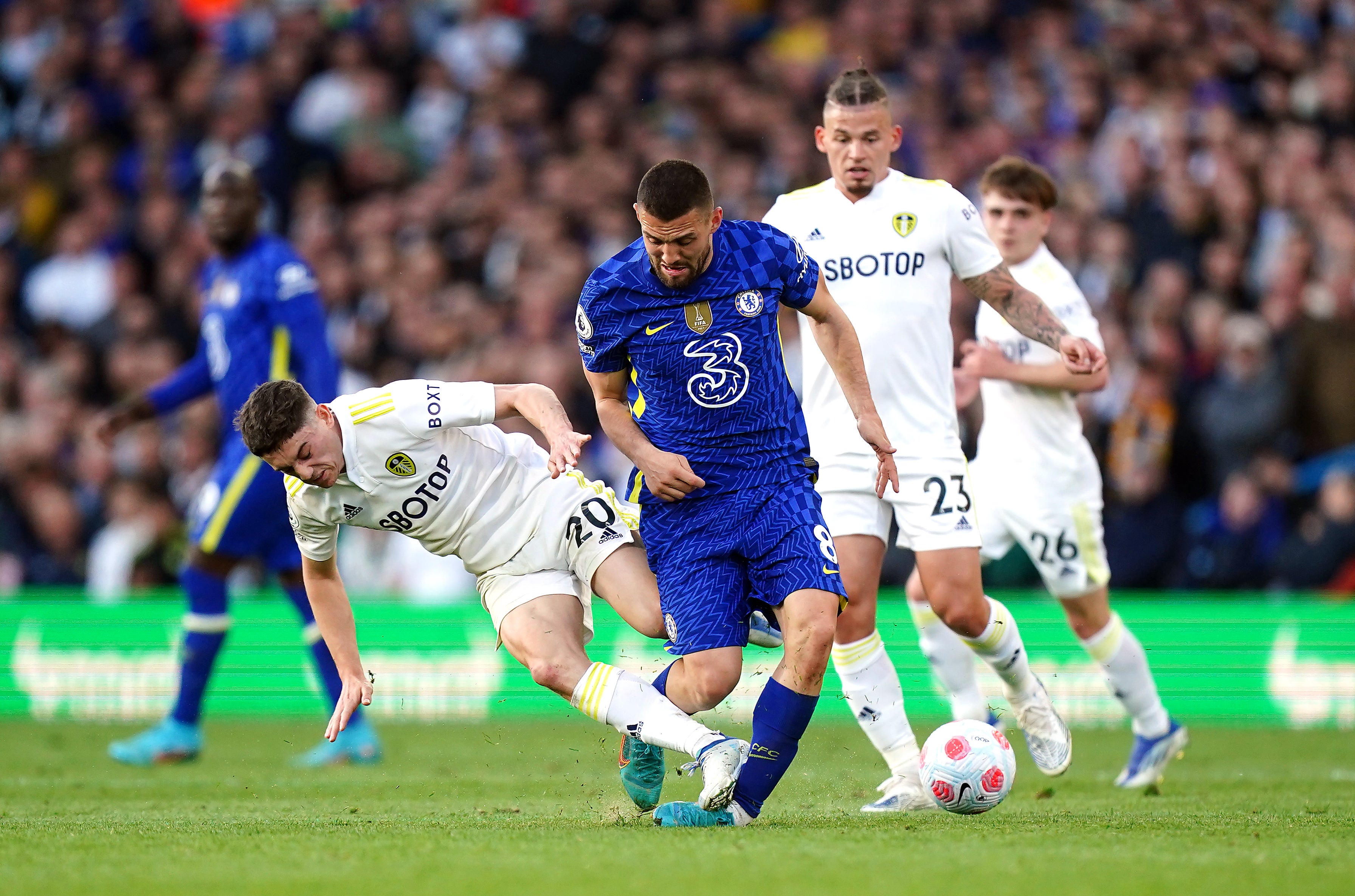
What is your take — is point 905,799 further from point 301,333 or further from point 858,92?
point 301,333

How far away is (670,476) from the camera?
6109mm

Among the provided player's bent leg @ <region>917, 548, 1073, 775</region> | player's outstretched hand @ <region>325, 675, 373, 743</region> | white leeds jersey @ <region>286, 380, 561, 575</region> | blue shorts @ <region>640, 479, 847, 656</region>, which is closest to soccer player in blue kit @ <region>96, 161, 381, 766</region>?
white leeds jersey @ <region>286, 380, 561, 575</region>

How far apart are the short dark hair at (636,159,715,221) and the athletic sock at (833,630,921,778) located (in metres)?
2.14

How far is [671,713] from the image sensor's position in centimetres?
607

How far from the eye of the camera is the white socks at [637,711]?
597 centimetres

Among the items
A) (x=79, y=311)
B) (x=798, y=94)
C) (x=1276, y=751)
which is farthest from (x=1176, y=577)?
(x=79, y=311)

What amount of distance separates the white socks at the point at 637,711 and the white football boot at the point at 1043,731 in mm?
1779

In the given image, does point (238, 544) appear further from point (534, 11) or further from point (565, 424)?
point (534, 11)

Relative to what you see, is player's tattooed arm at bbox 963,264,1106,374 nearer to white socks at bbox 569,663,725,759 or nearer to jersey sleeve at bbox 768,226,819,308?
A: jersey sleeve at bbox 768,226,819,308

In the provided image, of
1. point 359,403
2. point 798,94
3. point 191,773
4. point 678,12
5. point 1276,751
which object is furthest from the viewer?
point 678,12

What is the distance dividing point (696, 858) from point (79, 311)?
12.6 m

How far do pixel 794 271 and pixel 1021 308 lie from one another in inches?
51.0

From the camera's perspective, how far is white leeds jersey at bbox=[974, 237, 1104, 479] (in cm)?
814

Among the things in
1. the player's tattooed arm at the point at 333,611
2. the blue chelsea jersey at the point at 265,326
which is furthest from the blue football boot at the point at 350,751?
the player's tattooed arm at the point at 333,611
